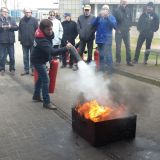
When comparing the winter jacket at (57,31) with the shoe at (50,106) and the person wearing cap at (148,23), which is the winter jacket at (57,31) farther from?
the shoe at (50,106)

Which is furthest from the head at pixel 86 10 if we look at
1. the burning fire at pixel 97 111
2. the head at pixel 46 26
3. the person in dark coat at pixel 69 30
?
the burning fire at pixel 97 111

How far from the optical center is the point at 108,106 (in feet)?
18.9

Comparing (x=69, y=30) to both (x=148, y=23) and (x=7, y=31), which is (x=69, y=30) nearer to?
(x=7, y=31)

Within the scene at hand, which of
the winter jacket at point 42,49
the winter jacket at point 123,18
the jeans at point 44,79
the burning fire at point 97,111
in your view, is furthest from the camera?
the winter jacket at point 123,18

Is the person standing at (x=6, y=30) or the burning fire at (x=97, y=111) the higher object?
the person standing at (x=6, y=30)

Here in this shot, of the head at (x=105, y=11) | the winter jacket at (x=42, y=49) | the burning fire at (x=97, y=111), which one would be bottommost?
the burning fire at (x=97, y=111)

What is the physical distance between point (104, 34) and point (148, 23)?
2.22m

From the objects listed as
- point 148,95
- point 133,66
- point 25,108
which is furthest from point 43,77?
point 133,66

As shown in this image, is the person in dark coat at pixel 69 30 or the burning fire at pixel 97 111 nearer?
the burning fire at pixel 97 111

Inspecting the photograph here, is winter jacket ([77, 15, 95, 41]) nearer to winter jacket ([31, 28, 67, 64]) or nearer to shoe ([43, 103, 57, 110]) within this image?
winter jacket ([31, 28, 67, 64])

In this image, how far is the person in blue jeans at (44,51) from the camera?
22.5 ft

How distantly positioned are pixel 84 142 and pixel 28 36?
5811 millimetres

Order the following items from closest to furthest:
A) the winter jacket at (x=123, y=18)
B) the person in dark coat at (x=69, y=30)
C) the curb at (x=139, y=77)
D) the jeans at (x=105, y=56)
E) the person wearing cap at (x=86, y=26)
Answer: the curb at (x=139, y=77) → the jeans at (x=105, y=56) → the person wearing cap at (x=86, y=26) → the person in dark coat at (x=69, y=30) → the winter jacket at (x=123, y=18)

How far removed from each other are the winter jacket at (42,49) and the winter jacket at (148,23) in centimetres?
589
